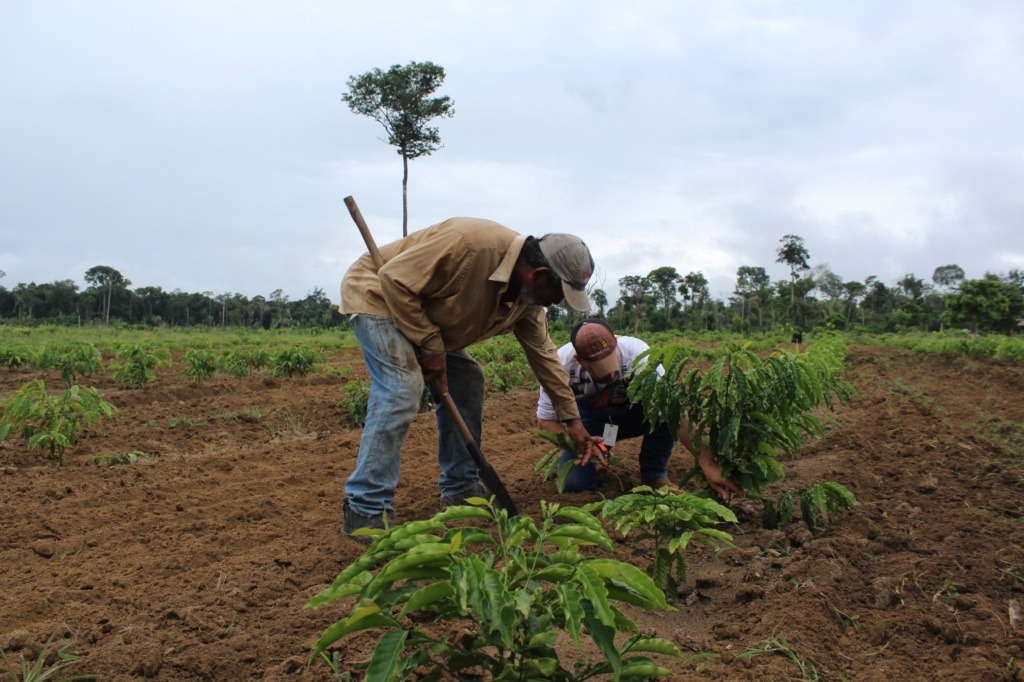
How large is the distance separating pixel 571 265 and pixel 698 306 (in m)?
42.5

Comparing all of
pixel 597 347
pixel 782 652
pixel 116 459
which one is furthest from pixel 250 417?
pixel 782 652

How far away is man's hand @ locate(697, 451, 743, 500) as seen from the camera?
11.6ft

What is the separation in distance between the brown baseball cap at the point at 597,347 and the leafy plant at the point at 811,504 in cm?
105

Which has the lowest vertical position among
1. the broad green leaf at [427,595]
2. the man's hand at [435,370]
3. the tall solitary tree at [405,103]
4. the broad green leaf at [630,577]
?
the broad green leaf at [427,595]

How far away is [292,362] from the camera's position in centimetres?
1031

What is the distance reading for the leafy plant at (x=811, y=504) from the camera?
331 centimetres

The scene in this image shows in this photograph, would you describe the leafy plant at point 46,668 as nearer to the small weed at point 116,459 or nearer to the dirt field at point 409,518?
the dirt field at point 409,518

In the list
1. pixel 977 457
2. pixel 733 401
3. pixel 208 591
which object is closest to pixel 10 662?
pixel 208 591

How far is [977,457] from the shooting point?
4812 millimetres

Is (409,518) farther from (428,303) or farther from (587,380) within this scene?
(587,380)

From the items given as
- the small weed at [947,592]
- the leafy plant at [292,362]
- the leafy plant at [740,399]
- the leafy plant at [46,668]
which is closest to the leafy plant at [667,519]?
the leafy plant at [740,399]

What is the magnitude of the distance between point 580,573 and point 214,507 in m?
3.10

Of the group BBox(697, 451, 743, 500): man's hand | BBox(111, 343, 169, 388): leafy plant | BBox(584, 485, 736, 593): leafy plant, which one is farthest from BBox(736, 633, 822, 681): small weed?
BBox(111, 343, 169, 388): leafy plant

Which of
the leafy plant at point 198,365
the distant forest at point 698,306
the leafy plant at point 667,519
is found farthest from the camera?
the distant forest at point 698,306
